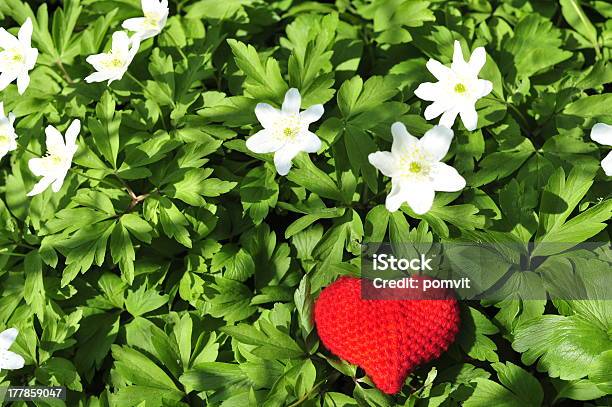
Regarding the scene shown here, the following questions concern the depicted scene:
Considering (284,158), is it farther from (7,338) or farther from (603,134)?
(7,338)

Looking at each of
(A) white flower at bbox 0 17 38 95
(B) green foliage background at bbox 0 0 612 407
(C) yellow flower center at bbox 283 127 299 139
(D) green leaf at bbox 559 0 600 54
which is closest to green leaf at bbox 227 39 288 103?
(B) green foliage background at bbox 0 0 612 407

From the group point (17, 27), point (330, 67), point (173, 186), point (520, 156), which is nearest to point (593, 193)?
point (520, 156)

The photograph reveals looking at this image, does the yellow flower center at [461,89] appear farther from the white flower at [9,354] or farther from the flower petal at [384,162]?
the white flower at [9,354]

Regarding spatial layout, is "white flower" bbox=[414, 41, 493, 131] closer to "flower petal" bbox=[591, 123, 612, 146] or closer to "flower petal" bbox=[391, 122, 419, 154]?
"flower petal" bbox=[391, 122, 419, 154]

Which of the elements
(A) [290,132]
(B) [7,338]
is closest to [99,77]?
(A) [290,132]

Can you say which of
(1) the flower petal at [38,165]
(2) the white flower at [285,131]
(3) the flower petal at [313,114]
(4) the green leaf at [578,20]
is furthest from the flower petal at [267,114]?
(4) the green leaf at [578,20]

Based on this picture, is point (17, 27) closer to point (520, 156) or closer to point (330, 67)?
point (330, 67)
